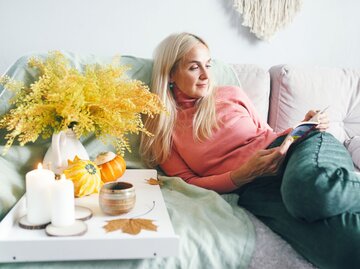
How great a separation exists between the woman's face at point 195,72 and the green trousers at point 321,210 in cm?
50

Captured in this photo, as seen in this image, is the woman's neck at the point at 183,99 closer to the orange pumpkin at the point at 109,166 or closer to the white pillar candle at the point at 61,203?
the orange pumpkin at the point at 109,166

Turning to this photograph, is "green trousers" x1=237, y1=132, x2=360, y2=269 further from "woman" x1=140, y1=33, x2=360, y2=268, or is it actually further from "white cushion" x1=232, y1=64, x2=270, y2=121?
"white cushion" x1=232, y1=64, x2=270, y2=121

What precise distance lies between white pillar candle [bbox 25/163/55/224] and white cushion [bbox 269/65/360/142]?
1171mm

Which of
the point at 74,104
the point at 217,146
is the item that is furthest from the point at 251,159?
the point at 74,104

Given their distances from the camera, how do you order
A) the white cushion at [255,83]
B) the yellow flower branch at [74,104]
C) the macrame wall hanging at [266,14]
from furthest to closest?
the macrame wall hanging at [266,14]
the white cushion at [255,83]
the yellow flower branch at [74,104]

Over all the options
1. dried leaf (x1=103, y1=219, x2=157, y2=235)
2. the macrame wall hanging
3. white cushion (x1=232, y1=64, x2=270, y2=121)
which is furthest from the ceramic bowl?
the macrame wall hanging

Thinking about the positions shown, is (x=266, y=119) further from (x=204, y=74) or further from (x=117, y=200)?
(x=117, y=200)

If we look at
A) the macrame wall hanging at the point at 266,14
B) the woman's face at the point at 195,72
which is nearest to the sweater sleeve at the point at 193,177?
the woman's face at the point at 195,72

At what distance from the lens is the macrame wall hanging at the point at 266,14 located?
1.90 metres

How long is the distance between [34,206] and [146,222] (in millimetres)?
258

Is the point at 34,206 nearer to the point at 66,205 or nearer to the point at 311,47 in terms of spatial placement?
the point at 66,205

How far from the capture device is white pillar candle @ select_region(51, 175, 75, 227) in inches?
34.6

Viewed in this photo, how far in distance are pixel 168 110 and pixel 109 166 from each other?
1.13 ft

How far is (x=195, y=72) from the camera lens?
1.46 meters
